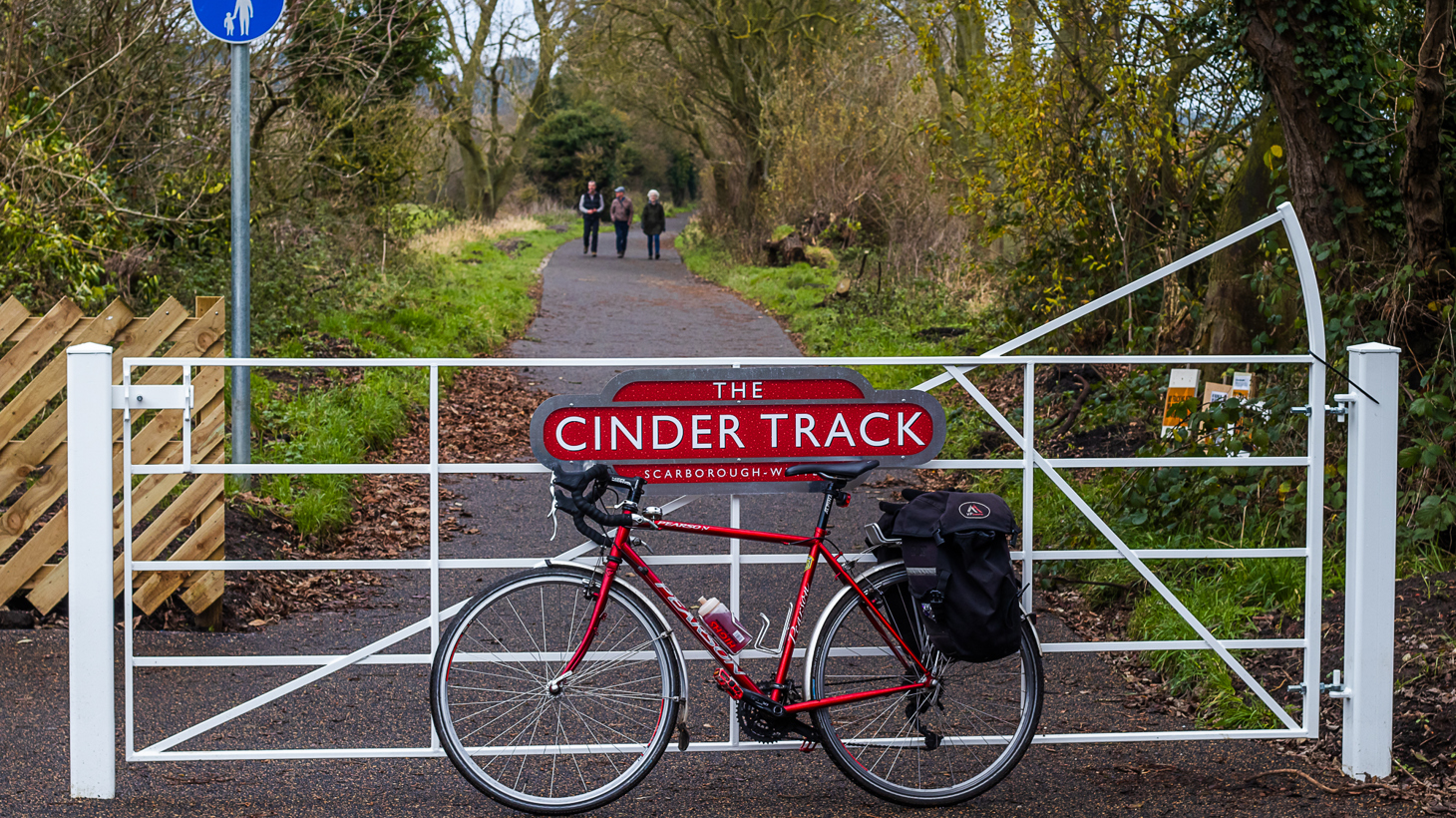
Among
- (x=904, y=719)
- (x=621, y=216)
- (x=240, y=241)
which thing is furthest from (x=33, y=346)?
(x=621, y=216)

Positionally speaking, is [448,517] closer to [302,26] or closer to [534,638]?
[534,638]

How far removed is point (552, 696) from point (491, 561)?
1.56ft

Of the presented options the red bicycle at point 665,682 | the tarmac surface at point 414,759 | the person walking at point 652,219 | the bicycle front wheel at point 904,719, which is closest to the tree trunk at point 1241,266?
the tarmac surface at point 414,759

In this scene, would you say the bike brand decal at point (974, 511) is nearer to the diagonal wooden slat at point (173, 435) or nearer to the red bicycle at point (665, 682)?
the red bicycle at point (665, 682)

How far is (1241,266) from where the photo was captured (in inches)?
340

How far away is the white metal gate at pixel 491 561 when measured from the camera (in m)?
4.02

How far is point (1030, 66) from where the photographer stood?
1014 centimetres

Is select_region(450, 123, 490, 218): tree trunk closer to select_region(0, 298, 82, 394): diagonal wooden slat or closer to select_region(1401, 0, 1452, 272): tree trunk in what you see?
select_region(0, 298, 82, 394): diagonal wooden slat

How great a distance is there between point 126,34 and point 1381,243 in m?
8.89

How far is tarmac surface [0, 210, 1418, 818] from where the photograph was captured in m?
4.10

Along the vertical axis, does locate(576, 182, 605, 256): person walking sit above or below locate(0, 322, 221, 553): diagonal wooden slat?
above

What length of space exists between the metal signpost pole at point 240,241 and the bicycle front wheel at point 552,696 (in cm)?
306

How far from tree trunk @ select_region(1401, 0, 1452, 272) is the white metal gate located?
7.33ft

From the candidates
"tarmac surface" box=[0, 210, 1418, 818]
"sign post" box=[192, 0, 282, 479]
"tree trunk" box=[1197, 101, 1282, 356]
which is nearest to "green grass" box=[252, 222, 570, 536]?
"sign post" box=[192, 0, 282, 479]
